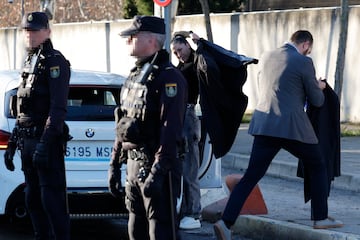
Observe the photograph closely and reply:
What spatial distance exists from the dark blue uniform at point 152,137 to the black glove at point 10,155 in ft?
5.17

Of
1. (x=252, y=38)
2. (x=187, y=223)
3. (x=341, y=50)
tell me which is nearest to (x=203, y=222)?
(x=187, y=223)

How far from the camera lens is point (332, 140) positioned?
801 cm

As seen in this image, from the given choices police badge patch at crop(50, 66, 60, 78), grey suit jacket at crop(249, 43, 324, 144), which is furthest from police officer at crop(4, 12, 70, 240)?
grey suit jacket at crop(249, 43, 324, 144)

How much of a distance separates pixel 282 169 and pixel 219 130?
4908 millimetres

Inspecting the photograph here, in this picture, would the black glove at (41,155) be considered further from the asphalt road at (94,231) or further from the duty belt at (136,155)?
the asphalt road at (94,231)

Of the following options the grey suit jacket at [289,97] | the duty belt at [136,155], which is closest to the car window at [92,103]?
the grey suit jacket at [289,97]

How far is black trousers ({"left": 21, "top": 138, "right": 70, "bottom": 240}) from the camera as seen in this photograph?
6836 millimetres

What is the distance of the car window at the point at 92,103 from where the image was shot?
8000 millimetres

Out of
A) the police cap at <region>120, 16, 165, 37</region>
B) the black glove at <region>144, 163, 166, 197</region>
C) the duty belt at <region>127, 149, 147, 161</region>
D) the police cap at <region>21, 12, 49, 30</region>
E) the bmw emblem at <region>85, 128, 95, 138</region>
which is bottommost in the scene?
the bmw emblem at <region>85, 128, 95, 138</region>

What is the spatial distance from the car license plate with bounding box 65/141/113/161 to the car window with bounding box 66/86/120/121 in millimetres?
232

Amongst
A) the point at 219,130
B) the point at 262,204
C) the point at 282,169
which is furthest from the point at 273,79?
the point at 282,169

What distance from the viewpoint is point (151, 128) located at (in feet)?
18.8

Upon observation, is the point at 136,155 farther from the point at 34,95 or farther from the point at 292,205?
the point at 292,205

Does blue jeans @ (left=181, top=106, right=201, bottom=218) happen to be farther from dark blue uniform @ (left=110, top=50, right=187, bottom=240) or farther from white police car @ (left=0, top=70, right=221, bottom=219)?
dark blue uniform @ (left=110, top=50, right=187, bottom=240)
